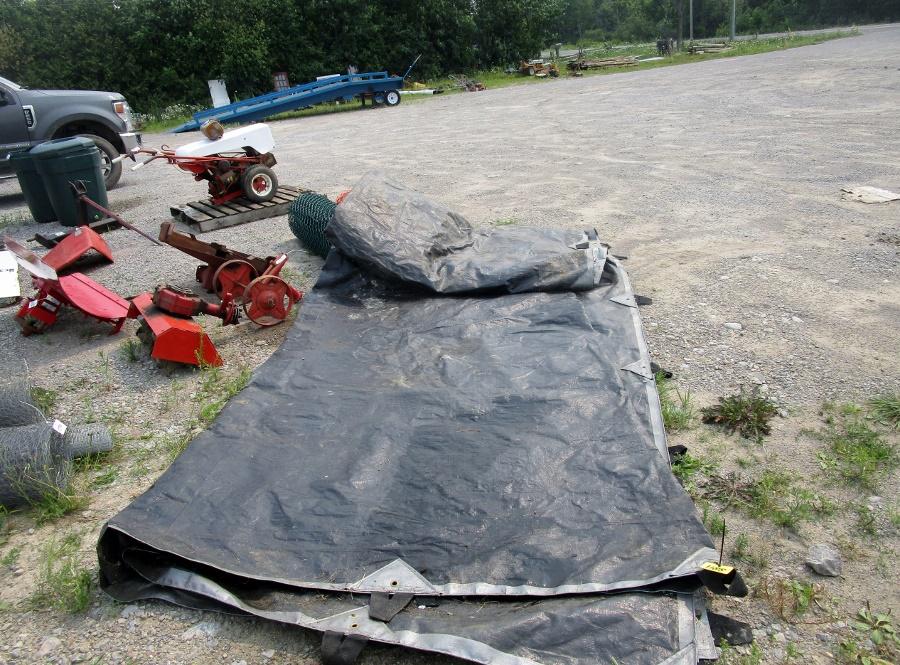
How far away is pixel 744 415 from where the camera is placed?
3092 mm

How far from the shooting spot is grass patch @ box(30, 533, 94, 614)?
235cm

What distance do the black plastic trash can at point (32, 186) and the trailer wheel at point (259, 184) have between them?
245 cm

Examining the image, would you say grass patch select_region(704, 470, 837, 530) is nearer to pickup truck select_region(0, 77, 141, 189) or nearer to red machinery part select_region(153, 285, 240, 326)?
red machinery part select_region(153, 285, 240, 326)

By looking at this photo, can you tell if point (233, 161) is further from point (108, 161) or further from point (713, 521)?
point (713, 521)

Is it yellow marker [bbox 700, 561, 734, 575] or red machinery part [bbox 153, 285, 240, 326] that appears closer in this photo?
yellow marker [bbox 700, 561, 734, 575]

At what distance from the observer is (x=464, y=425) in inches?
118

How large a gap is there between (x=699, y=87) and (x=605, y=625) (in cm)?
1436

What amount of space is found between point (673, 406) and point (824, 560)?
107 centimetres

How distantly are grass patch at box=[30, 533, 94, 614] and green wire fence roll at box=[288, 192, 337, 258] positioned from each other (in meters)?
3.25

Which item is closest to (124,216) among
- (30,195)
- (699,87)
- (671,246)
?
(30,195)

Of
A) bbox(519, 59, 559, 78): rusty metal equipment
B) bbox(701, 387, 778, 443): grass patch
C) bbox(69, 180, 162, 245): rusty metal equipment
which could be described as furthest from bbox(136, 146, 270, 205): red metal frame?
bbox(519, 59, 559, 78): rusty metal equipment

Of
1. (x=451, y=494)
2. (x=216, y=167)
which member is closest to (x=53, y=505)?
(x=451, y=494)

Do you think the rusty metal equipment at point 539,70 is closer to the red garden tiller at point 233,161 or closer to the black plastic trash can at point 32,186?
the red garden tiller at point 233,161

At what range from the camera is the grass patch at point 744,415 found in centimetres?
303
